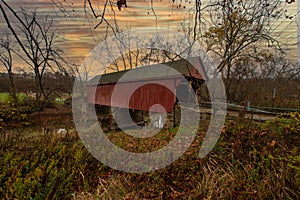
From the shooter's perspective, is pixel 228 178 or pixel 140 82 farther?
pixel 140 82

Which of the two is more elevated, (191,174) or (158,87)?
(158,87)

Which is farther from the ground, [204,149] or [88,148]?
[204,149]

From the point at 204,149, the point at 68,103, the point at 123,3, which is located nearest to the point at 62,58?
the point at 123,3

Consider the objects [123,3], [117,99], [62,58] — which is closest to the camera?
[123,3]

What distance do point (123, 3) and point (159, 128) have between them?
12101 millimetres

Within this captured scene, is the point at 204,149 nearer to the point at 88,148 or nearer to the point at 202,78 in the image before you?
the point at 88,148

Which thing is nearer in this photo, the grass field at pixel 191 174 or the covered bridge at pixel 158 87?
the grass field at pixel 191 174

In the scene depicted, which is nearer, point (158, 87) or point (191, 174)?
point (191, 174)

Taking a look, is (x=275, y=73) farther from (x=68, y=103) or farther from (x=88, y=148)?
(x=68, y=103)

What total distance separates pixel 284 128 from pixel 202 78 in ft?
31.5

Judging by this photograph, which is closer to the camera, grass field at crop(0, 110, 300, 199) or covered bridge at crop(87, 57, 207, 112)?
grass field at crop(0, 110, 300, 199)

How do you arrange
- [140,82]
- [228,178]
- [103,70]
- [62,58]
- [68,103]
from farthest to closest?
[103,70], [68,103], [140,82], [228,178], [62,58]

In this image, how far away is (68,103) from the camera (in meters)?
29.6

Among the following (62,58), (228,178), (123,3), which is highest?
(123,3)
